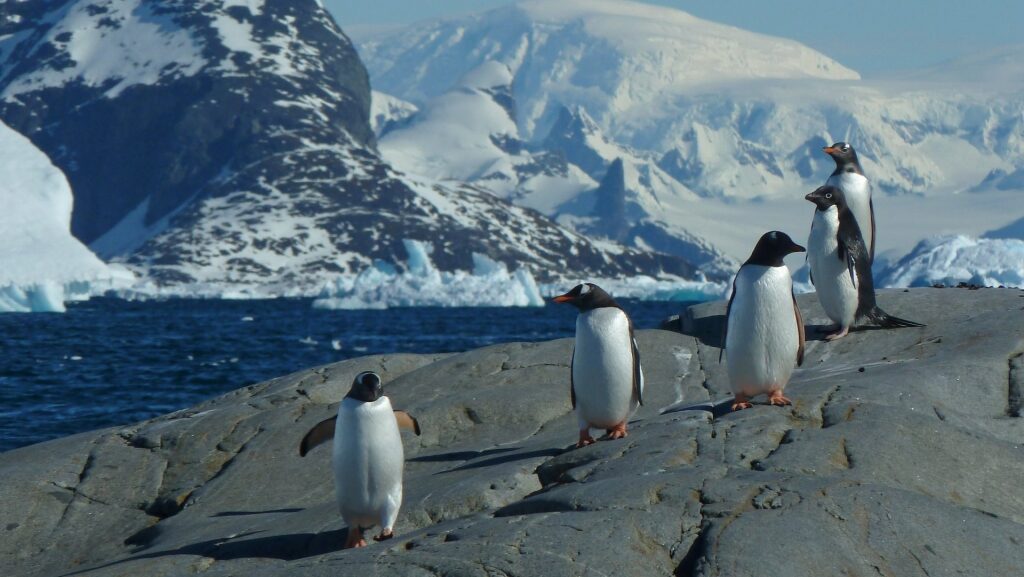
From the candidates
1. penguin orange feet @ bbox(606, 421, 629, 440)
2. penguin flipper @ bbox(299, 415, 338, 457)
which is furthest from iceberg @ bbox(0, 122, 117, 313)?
penguin orange feet @ bbox(606, 421, 629, 440)

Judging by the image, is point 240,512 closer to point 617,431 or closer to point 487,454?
point 487,454

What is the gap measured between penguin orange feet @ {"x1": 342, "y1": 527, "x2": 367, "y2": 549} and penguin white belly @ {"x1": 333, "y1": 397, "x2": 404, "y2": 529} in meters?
0.18

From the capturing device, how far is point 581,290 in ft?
46.2

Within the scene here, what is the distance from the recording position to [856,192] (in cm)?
1792

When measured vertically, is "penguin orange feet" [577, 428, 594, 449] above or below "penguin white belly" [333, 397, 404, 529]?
above

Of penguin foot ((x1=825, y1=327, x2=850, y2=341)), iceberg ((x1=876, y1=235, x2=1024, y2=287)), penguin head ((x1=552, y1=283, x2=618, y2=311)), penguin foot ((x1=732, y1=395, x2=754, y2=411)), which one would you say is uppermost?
penguin head ((x1=552, y1=283, x2=618, y2=311))

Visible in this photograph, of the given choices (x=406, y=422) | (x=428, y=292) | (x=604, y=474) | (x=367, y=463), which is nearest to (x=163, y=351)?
(x=406, y=422)

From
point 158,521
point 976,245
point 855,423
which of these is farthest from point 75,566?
point 976,245

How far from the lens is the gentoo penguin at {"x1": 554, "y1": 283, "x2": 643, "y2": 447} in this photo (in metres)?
13.8

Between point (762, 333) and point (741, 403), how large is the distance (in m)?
0.71

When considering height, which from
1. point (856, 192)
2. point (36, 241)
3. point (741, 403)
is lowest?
point (36, 241)

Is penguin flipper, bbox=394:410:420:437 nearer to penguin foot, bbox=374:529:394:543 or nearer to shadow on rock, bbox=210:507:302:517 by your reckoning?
penguin foot, bbox=374:529:394:543

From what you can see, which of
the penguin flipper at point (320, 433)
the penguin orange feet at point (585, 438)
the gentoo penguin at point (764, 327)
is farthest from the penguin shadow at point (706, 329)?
the penguin flipper at point (320, 433)

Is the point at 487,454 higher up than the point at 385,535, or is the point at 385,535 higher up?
the point at 385,535
